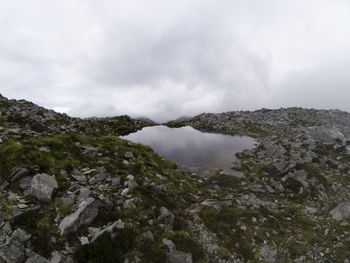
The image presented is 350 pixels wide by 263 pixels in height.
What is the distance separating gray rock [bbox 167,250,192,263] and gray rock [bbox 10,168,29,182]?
27.7ft

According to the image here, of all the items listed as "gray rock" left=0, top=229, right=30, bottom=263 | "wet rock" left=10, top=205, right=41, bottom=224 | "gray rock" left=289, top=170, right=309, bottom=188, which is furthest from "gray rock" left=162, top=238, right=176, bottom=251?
"gray rock" left=289, top=170, right=309, bottom=188

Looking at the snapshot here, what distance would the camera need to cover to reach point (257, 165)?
65.4 feet

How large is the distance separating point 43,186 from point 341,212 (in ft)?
59.4

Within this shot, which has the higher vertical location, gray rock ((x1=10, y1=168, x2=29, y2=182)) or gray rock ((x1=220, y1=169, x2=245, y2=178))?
gray rock ((x1=10, y1=168, x2=29, y2=182))

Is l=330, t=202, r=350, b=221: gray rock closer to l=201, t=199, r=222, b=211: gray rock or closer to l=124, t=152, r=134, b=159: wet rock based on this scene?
l=201, t=199, r=222, b=211: gray rock

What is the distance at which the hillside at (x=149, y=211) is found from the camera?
6449 mm

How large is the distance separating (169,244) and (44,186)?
6.78 metres

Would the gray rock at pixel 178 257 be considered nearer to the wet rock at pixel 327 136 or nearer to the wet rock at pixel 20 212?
the wet rock at pixel 20 212

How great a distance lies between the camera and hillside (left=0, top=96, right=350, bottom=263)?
21.2 ft

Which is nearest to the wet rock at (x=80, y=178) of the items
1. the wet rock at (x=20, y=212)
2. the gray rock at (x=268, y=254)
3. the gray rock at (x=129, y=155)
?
the wet rock at (x=20, y=212)

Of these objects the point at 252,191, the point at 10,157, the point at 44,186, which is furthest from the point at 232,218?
the point at 10,157

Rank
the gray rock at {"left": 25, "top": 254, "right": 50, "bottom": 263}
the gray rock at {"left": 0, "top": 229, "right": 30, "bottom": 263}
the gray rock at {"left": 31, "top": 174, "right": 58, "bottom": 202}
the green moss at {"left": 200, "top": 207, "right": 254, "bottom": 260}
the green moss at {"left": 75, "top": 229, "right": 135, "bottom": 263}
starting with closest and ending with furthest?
the gray rock at {"left": 0, "top": 229, "right": 30, "bottom": 263} < the gray rock at {"left": 25, "top": 254, "right": 50, "bottom": 263} < the green moss at {"left": 75, "top": 229, "right": 135, "bottom": 263} < the gray rock at {"left": 31, "top": 174, "right": 58, "bottom": 202} < the green moss at {"left": 200, "top": 207, "right": 254, "bottom": 260}

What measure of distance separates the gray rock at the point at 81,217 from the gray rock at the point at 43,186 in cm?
169

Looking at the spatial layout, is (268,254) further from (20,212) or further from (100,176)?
(20,212)
